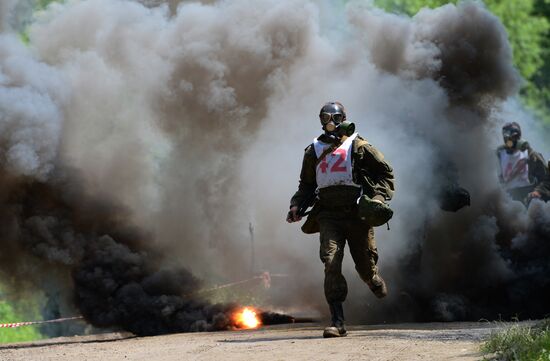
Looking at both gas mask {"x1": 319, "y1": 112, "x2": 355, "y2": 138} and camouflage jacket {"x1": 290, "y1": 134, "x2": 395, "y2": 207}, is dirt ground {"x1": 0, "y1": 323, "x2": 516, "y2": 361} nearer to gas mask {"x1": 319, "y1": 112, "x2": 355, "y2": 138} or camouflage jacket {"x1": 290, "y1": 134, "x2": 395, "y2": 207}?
camouflage jacket {"x1": 290, "y1": 134, "x2": 395, "y2": 207}

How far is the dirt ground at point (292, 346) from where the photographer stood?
8.62 metres

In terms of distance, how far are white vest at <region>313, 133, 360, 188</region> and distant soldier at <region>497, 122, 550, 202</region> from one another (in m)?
8.51

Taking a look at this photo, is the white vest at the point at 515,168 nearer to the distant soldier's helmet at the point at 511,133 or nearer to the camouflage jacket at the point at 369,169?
the distant soldier's helmet at the point at 511,133

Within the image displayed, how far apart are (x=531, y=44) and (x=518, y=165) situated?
18.9 meters

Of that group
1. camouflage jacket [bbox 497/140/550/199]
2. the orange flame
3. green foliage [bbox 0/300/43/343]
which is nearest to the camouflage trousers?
the orange flame

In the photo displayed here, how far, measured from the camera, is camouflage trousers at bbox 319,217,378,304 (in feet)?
33.7

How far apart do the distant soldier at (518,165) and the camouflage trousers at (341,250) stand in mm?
8343

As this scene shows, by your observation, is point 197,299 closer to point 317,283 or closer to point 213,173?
point 317,283

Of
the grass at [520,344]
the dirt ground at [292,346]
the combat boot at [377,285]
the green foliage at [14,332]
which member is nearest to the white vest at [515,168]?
the dirt ground at [292,346]

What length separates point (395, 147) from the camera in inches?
600

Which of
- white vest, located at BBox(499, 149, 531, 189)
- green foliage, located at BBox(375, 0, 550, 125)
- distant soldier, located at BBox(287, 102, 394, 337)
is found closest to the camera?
distant soldier, located at BBox(287, 102, 394, 337)

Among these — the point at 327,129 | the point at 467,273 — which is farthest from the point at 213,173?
the point at 327,129

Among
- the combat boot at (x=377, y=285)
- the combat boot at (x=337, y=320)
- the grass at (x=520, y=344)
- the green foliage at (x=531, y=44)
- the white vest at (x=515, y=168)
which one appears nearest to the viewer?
the grass at (x=520, y=344)

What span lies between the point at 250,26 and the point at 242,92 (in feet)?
3.40
